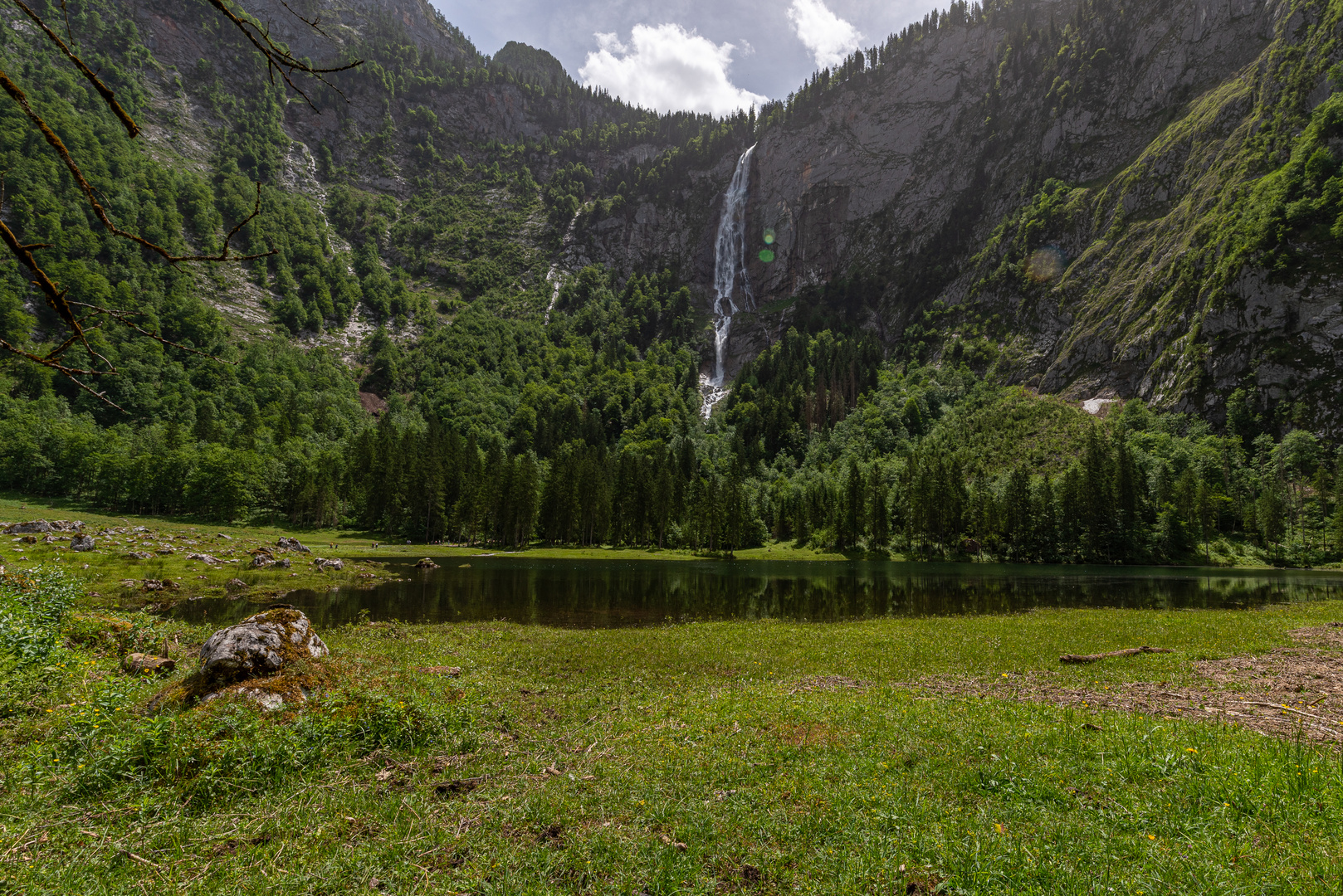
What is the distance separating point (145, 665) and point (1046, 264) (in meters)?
195

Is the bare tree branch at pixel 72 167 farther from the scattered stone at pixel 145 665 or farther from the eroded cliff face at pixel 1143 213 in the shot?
the eroded cliff face at pixel 1143 213

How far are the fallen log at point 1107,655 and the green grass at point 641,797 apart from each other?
757 cm

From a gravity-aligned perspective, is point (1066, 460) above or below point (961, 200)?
below

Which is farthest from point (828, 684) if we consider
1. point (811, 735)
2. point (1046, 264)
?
point (1046, 264)

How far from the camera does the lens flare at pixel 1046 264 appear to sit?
509 feet

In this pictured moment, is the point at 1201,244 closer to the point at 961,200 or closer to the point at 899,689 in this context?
the point at 961,200

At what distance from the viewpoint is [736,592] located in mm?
46312

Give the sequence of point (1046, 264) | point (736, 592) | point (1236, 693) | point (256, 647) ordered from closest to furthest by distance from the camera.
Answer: point (256, 647) < point (1236, 693) < point (736, 592) < point (1046, 264)

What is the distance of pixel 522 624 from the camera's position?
2955cm

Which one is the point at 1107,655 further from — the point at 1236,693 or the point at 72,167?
the point at 72,167

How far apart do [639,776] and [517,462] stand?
310 ft

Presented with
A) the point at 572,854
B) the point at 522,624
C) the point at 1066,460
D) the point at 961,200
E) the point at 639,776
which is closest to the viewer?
the point at 572,854

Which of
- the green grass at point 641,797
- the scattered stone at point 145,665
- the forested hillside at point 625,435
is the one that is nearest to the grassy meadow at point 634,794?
the green grass at point 641,797

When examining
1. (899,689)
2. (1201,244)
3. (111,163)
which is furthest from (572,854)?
(111,163)
